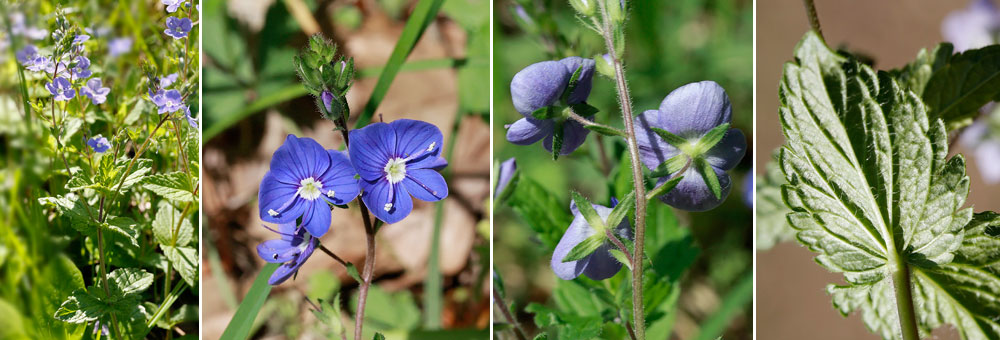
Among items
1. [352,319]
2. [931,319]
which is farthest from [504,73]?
[931,319]

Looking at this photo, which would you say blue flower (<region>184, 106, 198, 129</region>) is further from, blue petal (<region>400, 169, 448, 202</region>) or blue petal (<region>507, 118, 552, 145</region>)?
blue petal (<region>507, 118, 552, 145</region>)

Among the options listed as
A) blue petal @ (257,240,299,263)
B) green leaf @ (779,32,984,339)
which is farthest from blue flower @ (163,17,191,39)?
green leaf @ (779,32,984,339)

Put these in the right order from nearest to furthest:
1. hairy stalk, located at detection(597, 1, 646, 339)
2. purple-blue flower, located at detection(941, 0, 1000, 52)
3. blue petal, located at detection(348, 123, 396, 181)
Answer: hairy stalk, located at detection(597, 1, 646, 339), blue petal, located at detection(348, 123, 396, 181), purple-blue flower, located at detection(941, 0, 1000, 52)

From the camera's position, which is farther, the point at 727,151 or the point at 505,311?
the point at 505,311

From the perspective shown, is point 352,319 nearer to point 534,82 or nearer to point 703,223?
point 534,82

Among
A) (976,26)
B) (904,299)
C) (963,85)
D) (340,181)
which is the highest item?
(976,26)

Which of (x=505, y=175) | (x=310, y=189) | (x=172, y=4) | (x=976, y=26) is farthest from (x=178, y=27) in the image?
(x=976, y=26)

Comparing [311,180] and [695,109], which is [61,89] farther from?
[695,109]
